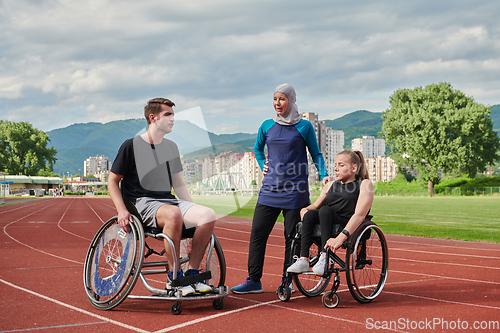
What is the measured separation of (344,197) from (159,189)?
5.51 ft

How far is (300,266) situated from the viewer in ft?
12.2

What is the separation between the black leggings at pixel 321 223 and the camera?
378cm

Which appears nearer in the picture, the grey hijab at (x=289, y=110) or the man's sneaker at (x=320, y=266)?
the man's sneaker at (x=320, y=266)

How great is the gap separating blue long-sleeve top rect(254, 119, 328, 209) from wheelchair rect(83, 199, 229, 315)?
78 cm

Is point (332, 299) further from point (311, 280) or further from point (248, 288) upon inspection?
point (248, 288)

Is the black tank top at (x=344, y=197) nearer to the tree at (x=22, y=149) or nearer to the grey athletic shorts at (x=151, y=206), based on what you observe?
the grey athletic shorts at (x=151, y=206)

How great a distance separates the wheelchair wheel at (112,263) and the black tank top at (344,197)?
174cm

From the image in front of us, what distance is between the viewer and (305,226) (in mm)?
3854

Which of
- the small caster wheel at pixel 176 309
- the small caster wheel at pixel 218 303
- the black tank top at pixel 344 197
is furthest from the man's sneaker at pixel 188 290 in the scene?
the black tank top at pixel 344 197

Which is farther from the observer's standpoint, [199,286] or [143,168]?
[143,168]

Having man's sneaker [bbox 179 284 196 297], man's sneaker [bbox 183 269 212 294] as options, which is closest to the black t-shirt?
man's sneaker [bbox 183 269 212 294]

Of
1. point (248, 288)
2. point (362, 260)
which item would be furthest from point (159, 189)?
point (362, 260)

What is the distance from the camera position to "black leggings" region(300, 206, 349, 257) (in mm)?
3775

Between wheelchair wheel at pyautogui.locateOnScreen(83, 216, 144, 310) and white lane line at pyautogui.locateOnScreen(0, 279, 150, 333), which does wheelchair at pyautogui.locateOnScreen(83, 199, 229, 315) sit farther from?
white lane line at pyautogui.locateOnScreen(0, 279, 150, 333)
